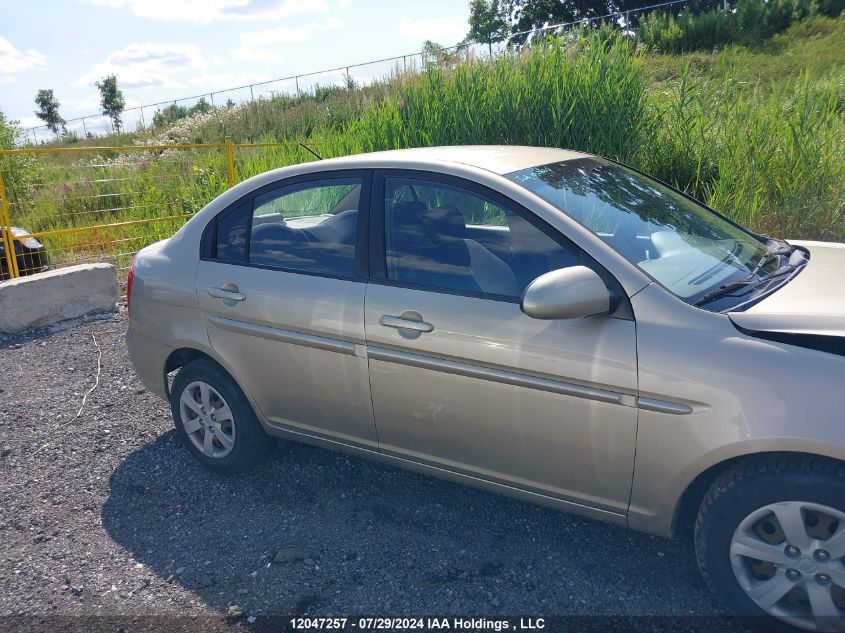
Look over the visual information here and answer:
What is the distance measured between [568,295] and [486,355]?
465 millimetres

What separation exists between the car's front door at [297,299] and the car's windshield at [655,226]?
3.04 feet

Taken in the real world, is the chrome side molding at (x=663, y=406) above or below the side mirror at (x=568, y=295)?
below

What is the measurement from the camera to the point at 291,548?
3.21 meters

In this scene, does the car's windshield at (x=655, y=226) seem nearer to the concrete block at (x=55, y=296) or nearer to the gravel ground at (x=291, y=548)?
the gravel ground at (x=291, y=548)

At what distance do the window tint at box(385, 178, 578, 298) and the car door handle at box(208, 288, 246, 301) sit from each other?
2.90 ft

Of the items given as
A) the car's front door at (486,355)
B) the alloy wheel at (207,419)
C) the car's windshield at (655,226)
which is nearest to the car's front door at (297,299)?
the car's front door at (486,355)

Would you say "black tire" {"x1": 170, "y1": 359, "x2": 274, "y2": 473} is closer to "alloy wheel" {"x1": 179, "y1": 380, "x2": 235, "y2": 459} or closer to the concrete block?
"alloy wheel" {"x1": 179, "y1": 380, "x2": 235, "y2": 459}

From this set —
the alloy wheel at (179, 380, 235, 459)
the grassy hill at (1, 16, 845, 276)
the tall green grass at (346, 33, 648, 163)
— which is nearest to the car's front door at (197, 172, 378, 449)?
the alloy wheel at (179, 380, 235, 459)

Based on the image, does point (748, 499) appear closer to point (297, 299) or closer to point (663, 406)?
point (663, 406)

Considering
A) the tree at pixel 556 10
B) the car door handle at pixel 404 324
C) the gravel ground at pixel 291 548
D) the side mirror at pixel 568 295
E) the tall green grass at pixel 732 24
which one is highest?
the tree at pixel 556 10

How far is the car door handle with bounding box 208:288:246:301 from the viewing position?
3.51 m

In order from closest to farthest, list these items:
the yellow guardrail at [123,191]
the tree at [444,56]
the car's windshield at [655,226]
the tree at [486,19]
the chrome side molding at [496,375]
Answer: the chrome side molding at [496,375]
the car's windshield at [655,226]
the tree at [444,56]
the yellow guardrail at [123,191]
the tree at [486,19]

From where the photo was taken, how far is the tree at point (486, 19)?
43.0m

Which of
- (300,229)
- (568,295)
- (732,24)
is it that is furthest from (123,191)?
(732,24)
